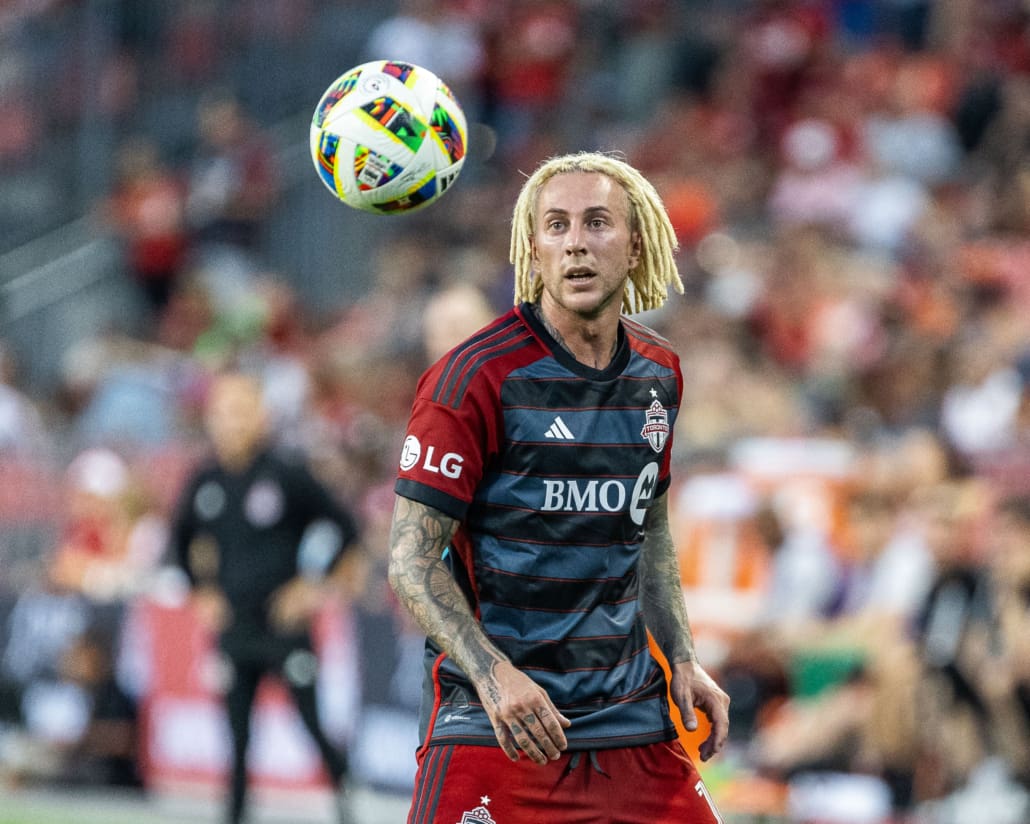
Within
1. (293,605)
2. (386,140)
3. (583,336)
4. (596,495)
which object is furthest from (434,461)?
(293,605)

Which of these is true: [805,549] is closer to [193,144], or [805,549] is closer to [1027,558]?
[1027,558]

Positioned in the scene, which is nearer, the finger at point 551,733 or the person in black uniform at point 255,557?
the finger at point 551,733

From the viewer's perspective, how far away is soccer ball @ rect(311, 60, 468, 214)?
5.41 m

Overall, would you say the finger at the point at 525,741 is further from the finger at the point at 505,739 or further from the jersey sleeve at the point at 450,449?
the jersey sleeve at the point at 450,449

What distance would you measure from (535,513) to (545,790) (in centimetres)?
68

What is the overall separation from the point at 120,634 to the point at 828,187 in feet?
21.0

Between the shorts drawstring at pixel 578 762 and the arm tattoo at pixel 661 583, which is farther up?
the arm tattoo at pixel 661 583

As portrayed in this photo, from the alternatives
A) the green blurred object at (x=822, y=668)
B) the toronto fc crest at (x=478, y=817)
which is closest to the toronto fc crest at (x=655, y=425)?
the toronto fc crest at (x=478, y=817)

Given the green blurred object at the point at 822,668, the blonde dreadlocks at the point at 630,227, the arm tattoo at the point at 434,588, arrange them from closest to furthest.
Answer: the arm tattoo at the point at 434,588, the blonde dreadlocks at the point at 630,227, the green blurred object at the point at 822,668

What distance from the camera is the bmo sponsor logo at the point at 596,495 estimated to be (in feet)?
15.0

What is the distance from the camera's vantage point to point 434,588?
14.7ft

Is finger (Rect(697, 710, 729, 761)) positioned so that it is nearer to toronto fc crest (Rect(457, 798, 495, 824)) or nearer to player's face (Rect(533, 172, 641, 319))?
toronto fc crest (Rect(457, 798, 495, 824))

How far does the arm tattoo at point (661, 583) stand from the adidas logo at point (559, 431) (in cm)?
57

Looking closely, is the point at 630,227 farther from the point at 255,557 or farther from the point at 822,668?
the point at 255,557
